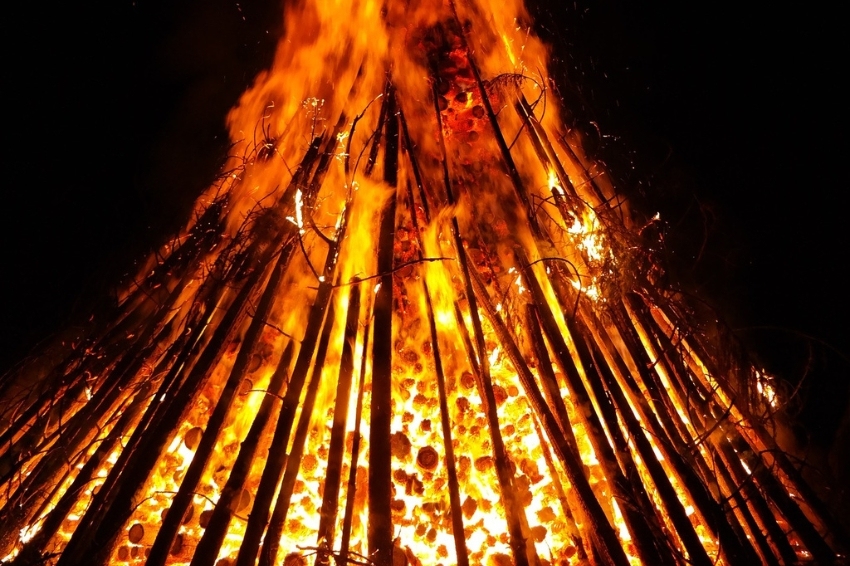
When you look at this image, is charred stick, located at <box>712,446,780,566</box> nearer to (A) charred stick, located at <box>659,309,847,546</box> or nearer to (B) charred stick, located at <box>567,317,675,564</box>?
(A) charred stick, located at <box>659,309,847,546</box>

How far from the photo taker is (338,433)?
2084 mm

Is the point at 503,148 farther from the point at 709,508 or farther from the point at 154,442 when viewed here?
the point at 154,442

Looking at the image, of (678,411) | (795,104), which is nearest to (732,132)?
(795,104)

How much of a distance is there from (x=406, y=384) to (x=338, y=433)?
1.84 ft

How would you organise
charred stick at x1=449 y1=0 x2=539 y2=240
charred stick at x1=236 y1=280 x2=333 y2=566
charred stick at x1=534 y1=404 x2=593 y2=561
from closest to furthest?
charred stick at x1=236 y1=280 x2=333 y2=566 < charred stick at x1=534 y1=404 x2=593 y2=561 < charred stick at x1=449 y1=0 x2=539 y2=240

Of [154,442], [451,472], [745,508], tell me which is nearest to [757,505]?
[745,508]

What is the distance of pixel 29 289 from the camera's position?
181 inches

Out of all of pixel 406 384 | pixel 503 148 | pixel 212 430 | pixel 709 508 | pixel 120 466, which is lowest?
pixel 709 508

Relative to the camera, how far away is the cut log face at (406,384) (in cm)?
197

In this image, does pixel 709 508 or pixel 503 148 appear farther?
Result: pixel 503 148

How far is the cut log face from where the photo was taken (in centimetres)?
197

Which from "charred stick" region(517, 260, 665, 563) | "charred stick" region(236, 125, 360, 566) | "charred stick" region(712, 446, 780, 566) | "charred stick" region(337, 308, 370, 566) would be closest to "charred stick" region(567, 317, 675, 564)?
"charred stick" region(517, 260, 665, 563)

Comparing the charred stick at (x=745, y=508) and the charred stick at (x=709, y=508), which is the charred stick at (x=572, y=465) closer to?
the charred stick at (x=709, y=508)

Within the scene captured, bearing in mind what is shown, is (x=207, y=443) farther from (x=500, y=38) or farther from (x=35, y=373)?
(x=500, y=38)
